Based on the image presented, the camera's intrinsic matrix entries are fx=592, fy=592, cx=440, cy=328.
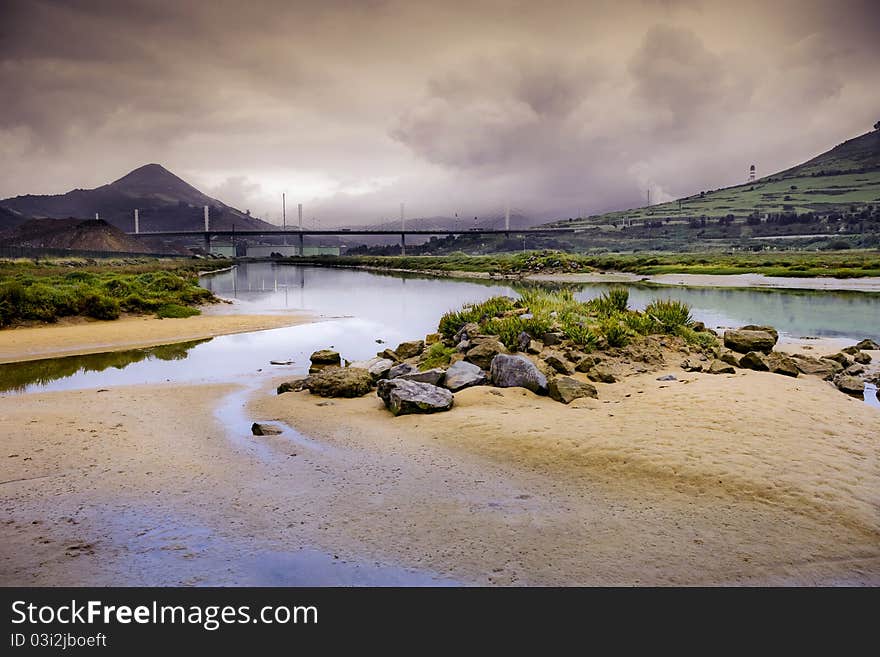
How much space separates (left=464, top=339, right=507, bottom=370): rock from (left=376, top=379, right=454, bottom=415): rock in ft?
7.28

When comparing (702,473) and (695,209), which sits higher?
(695,209)

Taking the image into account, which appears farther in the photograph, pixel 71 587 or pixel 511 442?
pixel 511 442

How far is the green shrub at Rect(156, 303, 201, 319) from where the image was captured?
2519cm

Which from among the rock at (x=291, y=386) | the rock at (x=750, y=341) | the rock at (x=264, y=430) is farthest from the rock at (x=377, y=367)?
the rock at (x=750, y=341)

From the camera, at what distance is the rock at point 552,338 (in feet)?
44.3

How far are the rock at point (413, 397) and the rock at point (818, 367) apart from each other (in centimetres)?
794

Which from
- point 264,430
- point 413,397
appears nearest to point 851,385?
point 413,397

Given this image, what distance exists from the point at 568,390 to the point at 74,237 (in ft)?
410

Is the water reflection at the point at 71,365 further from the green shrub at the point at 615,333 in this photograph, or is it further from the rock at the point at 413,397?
the green shrub at the point at 615,333

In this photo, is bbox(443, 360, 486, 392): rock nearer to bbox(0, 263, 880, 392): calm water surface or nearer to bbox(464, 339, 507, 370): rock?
bbox(464, 339, 507, 370): rock
